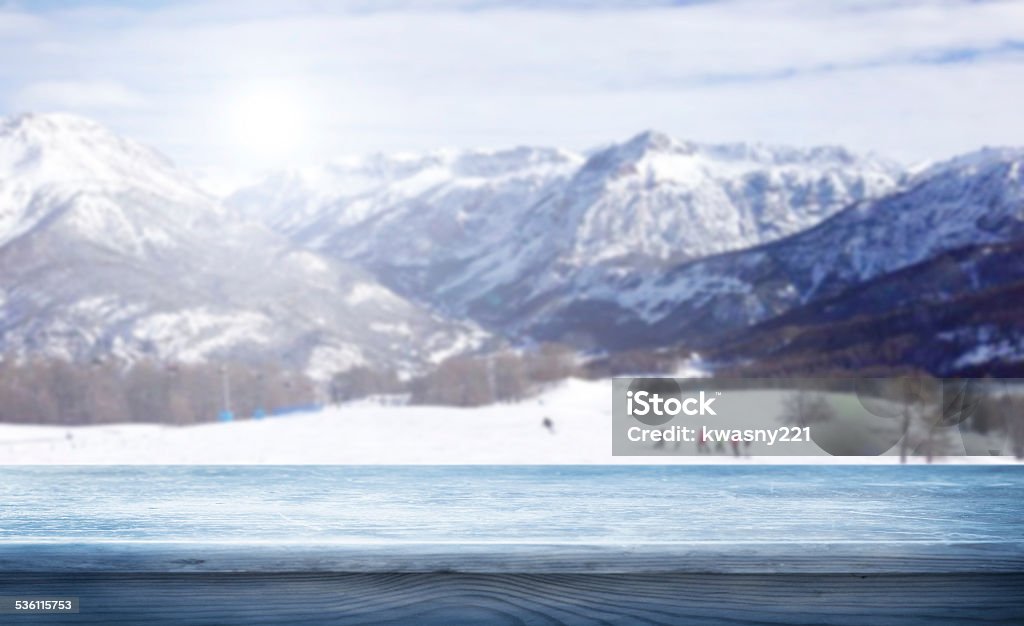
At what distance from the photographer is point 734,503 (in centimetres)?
93

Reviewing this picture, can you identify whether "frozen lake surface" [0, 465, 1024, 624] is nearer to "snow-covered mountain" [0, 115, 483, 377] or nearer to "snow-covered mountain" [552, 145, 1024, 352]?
"snow-covered mountain" [0, 115, 483, 377]

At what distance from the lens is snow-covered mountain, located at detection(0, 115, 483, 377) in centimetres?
7119

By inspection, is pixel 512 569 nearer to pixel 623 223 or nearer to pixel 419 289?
pixel 623 223

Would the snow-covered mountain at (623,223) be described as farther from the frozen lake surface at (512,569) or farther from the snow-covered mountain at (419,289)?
the frozen lake surface at (512,569)

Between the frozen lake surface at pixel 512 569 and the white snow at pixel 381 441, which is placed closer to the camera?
the frozen lake surface at pixel 512 569

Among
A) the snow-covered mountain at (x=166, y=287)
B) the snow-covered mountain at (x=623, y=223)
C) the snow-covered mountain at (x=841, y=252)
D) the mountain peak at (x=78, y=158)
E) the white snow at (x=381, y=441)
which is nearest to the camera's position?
the white snow at (x=381, y=441)

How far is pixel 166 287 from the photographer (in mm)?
80500

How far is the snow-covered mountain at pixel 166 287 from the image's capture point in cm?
7119

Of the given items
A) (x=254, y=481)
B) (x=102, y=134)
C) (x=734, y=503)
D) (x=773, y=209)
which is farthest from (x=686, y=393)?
(x=773, y=209)

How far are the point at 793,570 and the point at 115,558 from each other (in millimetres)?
403

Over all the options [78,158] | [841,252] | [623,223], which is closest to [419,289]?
[623,223]

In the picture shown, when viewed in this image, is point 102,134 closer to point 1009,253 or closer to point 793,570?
point 1009,253

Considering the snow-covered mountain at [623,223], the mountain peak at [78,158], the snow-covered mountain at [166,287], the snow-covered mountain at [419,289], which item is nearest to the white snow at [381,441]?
the snow-covered mountain at [419,289]

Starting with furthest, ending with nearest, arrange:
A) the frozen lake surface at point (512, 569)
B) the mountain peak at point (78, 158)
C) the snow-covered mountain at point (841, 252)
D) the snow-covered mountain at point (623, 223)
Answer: the snow-covered mountain at point (623, 223) < the mountain peak at point (78, 158) < the snow-covered mountain at point (841, 252) < the frozen lake surface at point (512, 569)
